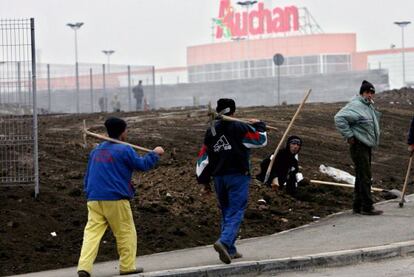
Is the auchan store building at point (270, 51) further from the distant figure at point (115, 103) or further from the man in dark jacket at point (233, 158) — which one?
the man in dark jacket at point (233, 158)

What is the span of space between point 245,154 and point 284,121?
39.4 feet

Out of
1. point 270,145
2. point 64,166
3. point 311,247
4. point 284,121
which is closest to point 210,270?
point 311,247

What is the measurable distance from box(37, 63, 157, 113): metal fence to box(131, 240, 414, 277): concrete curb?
30223mm

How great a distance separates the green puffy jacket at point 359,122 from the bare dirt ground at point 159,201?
1241 mm

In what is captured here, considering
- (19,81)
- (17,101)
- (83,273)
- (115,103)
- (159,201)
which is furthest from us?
(115,103)

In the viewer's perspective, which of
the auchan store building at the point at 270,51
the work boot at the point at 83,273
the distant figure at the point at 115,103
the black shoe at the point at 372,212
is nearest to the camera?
the work boot at the point at 83,273

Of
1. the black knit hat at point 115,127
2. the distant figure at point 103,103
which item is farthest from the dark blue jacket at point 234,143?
the distant figure at point 103,103

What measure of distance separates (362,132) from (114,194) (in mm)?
5205

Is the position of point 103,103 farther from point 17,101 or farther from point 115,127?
point 115,127

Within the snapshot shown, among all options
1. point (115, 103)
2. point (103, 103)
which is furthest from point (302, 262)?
point (115, 103)

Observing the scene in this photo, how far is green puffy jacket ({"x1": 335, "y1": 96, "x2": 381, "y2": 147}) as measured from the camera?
14719 mm

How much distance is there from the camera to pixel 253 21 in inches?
3684

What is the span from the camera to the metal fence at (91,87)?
43.0 m

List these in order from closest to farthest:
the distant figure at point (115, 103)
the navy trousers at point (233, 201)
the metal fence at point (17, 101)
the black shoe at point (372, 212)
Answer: the navy trousers at point (233, 201), the metal fence at point (17, 101), the black shoe at point (372, 212), the distant figure at point (115, 103)
